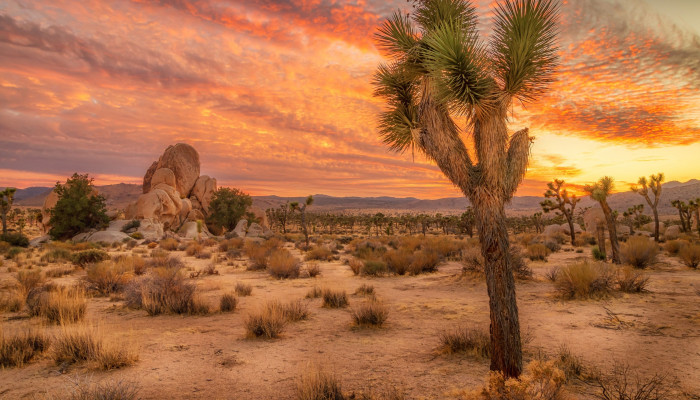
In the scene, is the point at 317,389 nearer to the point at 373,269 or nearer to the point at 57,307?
the point at 57,307

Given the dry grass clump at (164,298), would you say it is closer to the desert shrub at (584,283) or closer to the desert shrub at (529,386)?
the desert shrub at (529,386)

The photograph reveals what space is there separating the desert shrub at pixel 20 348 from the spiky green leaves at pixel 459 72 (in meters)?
7.68

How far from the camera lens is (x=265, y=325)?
7469 mm

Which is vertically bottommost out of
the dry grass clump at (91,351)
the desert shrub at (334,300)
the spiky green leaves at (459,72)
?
the desert shrub at (334,300)

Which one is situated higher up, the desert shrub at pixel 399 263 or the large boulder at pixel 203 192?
the large boulder at pixel 203 192

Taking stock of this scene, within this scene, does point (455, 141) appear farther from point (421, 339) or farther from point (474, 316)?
point (474, 316)

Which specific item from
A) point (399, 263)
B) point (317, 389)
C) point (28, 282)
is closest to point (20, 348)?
point (317, 389)

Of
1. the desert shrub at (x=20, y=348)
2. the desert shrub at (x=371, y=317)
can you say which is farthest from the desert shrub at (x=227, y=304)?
the desert shrub at (x=20, y=348)

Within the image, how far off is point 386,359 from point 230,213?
46.5m

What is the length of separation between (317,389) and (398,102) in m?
4.77

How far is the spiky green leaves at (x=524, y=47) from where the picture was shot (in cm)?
473

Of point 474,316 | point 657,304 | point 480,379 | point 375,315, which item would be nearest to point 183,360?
point 375,315

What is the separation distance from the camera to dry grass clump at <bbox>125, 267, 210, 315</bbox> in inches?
368

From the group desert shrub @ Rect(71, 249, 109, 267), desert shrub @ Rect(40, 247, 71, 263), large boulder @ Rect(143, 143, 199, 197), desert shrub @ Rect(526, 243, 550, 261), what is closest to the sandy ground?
desert shrub @ Rect(526, 243, 550, 261)
